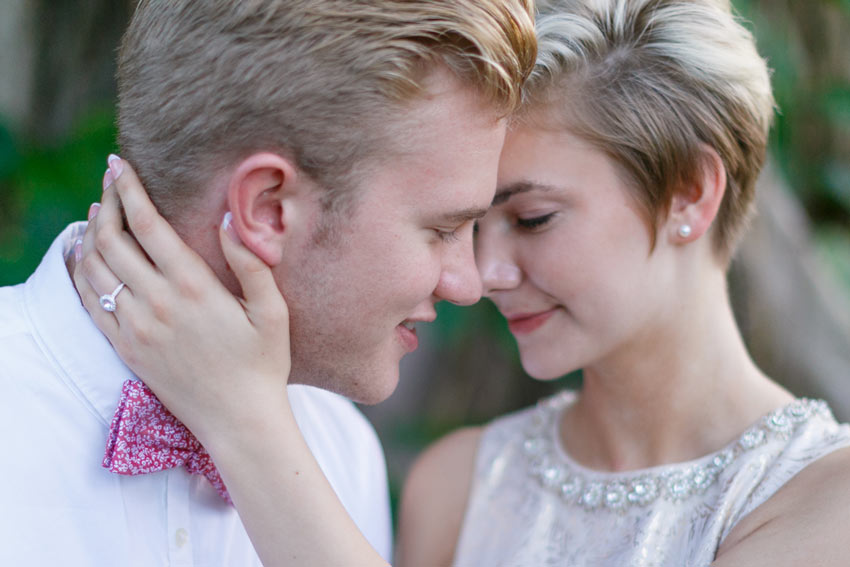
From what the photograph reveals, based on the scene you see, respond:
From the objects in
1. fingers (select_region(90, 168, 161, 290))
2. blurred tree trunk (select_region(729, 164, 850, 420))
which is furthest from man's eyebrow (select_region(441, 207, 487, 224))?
blurred tree trunk (select_region(729, 164, 850, 420))

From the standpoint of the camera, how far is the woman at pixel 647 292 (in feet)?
6.41

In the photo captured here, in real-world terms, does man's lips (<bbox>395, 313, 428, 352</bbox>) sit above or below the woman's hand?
below

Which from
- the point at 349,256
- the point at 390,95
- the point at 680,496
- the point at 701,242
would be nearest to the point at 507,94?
the point at 390,95

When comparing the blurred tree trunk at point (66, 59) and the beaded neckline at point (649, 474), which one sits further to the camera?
the blurred tree trunk at point (66, 59)

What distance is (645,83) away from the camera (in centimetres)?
202

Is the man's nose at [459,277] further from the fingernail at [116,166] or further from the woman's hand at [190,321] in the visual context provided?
the fingernail at [116,166]

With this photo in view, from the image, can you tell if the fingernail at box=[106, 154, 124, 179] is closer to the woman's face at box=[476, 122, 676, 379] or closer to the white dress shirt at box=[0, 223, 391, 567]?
the white dress shirt at box=[0, 223, 391, 567]

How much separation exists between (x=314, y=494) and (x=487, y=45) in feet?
3.05

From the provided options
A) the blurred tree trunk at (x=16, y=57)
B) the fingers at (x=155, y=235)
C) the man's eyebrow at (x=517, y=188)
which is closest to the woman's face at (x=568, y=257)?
the man's eyebrow at (x=517, y=188)

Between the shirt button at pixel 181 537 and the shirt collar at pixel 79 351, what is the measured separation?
A: 0.26 meters

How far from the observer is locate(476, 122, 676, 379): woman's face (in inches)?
77.4

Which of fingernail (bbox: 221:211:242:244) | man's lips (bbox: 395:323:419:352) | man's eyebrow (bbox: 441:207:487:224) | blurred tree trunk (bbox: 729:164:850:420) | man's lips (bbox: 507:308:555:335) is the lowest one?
blurred tree trunk (bbox: 729:164:850:420)

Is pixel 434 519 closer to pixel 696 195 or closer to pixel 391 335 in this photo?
pixel 391 335

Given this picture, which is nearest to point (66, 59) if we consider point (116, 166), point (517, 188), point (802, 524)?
point (116, 166)
